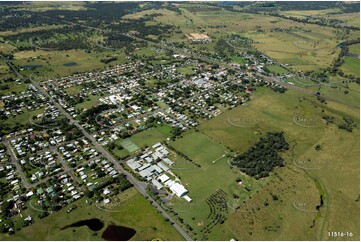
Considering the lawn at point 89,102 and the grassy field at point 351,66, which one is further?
the grassy field at point 351,66

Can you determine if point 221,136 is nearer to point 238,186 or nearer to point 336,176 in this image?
point 238,186

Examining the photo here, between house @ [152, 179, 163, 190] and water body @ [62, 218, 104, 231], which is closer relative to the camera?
water body @ [62, 218, 104, 231]

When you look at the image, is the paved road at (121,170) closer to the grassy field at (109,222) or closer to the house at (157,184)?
the grassy field at (109,222)

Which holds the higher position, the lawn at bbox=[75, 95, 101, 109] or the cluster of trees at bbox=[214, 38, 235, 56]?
the lawn at bbox=[75, 95, 101, 109]

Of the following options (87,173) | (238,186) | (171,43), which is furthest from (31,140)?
(171,43)

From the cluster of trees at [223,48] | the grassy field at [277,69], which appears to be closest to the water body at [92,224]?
the grassy field at [277,69]

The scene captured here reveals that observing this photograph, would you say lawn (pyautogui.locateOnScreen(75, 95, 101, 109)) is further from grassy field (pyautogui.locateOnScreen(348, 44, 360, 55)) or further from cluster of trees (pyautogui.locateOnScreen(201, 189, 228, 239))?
grassy field (pyautogui.locateOnScreen(348, 44, 360, 55))

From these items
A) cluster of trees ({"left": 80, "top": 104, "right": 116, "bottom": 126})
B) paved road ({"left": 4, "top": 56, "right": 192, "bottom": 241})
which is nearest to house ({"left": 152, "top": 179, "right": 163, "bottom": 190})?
paved road ({"left": 4, "top": 56, "right": 192, "bottom": 241})
